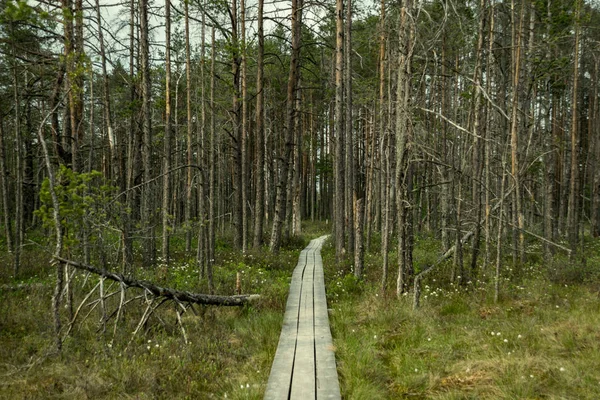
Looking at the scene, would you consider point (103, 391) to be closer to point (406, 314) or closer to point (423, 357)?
point (423, 357)

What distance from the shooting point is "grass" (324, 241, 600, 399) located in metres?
4.77

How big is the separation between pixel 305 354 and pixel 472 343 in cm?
284

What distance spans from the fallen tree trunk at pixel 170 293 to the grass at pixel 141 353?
0.22 m

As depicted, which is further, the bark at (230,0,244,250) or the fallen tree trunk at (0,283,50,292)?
the bark at (230,0,244,250)

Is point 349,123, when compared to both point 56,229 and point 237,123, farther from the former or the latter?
point 56,229

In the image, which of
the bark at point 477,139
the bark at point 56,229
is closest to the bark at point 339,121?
the bark at point 477,139

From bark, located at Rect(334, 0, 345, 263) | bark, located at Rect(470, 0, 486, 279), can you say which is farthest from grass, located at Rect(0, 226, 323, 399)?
bark, located at Rect(470, 0, 486, 279)

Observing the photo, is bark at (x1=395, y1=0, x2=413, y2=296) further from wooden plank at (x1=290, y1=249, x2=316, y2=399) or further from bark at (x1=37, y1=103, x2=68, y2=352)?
bark at (x1=37, y1=103, x2=68, y2=352)

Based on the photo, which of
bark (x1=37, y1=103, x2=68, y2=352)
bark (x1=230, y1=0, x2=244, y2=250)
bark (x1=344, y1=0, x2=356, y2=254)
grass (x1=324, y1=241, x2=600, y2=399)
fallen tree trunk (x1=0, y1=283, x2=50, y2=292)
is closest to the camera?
grass (x1=324, y1=241, x2=600, y2=399)

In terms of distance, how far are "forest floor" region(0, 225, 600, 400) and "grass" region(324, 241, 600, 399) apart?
18mm

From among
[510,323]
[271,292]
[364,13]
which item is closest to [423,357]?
[510,323]

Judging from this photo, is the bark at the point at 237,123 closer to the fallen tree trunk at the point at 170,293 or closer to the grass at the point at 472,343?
the fallen tree trunk at the point at 170,293

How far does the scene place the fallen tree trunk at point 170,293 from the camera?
580cm

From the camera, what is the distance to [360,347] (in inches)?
242
